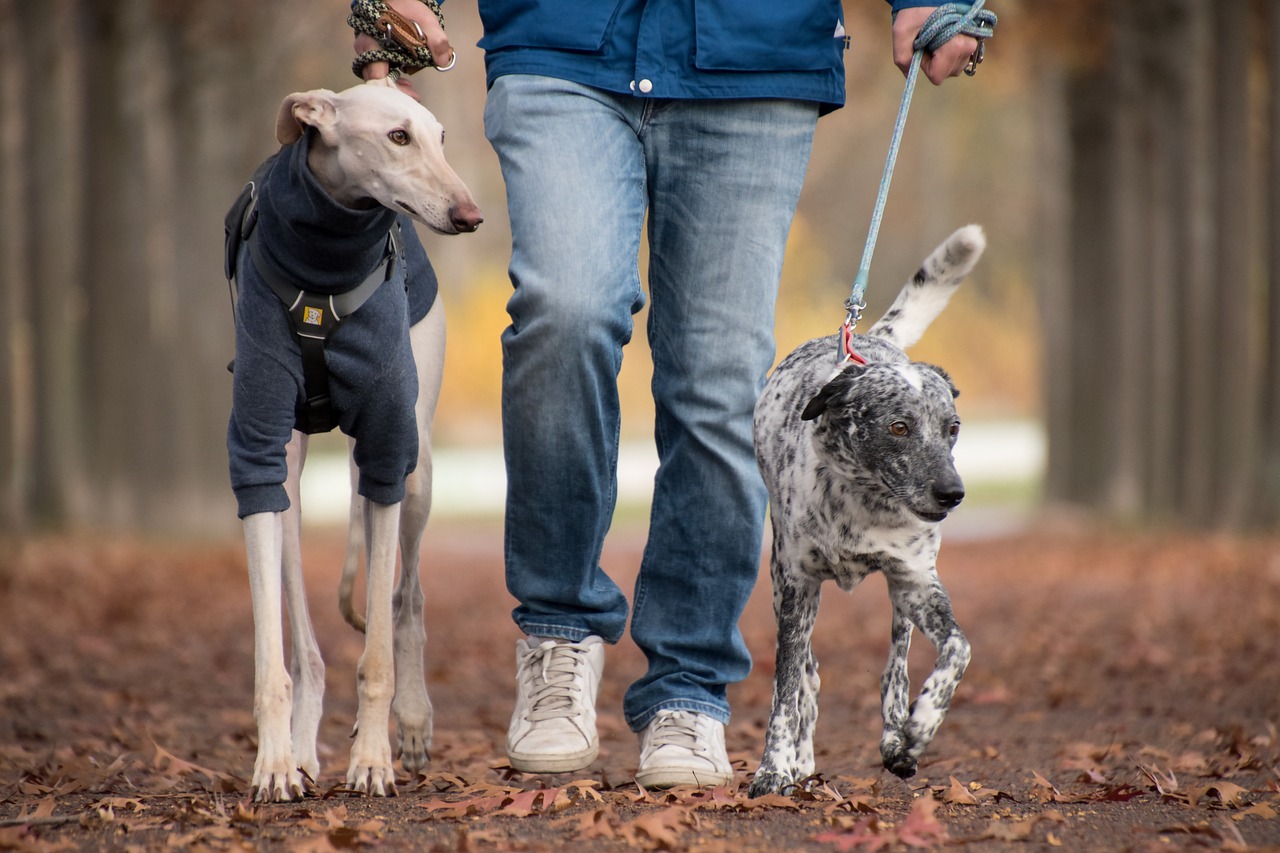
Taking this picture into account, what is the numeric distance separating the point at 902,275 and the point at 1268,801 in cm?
3886

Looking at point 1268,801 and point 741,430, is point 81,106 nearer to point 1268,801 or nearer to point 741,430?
point 741,430

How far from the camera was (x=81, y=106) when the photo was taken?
53.1ft

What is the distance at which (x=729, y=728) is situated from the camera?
20.1 feet

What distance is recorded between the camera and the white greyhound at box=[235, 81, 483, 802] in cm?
409

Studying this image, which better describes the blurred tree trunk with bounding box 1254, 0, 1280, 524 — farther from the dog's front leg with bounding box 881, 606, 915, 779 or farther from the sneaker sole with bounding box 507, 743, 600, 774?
the sneaker sole with bounding box 507, 743, 600, 774

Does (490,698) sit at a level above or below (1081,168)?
below

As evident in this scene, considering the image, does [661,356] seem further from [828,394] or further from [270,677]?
[270,677]

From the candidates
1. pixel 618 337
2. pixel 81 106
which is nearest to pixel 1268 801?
pixel 618 337

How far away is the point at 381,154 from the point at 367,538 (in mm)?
1104

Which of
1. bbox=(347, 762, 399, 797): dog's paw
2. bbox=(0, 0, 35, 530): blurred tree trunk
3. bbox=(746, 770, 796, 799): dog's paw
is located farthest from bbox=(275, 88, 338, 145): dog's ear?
bbox=(0, 0, 35, 530): blurred tree trunk

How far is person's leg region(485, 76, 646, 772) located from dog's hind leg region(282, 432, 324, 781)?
614 mm

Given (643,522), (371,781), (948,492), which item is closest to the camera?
(948,492)

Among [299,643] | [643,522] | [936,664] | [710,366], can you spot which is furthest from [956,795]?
[643,522]

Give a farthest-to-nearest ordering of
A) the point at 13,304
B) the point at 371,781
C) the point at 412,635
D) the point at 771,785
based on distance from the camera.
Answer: the point at 13,304 < the point at 412,635 < the point at 371,781 < the point at 771,785
